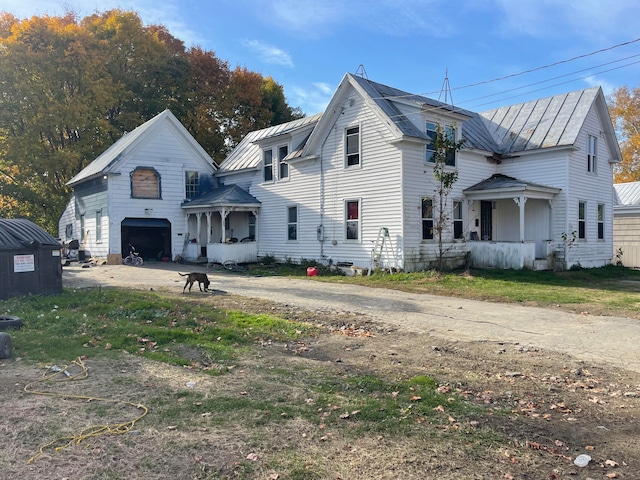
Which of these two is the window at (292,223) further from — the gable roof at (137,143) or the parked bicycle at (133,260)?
the parked bicycle at (133,260)

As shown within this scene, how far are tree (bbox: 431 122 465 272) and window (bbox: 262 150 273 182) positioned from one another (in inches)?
338

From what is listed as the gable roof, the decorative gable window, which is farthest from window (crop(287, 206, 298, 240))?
the decorative gable window

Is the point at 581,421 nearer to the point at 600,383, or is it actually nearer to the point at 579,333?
the point at 600,383

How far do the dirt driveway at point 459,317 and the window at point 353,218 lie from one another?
381cm

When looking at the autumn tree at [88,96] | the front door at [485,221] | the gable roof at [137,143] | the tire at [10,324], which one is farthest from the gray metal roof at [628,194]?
the tire at [10,324]

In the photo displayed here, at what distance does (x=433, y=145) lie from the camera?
63.3 ft

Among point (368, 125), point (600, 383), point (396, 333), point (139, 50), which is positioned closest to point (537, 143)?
point (368, 125)

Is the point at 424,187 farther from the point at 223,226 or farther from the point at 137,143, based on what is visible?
the point at 137,143

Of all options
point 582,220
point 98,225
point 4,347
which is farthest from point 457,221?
point 98,225

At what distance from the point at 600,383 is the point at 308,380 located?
3.55 m

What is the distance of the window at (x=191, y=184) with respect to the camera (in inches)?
1055

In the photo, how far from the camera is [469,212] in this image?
68.4ft

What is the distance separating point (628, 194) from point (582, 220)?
44.6 feet

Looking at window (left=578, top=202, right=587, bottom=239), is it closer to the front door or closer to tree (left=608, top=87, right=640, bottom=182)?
the front door
